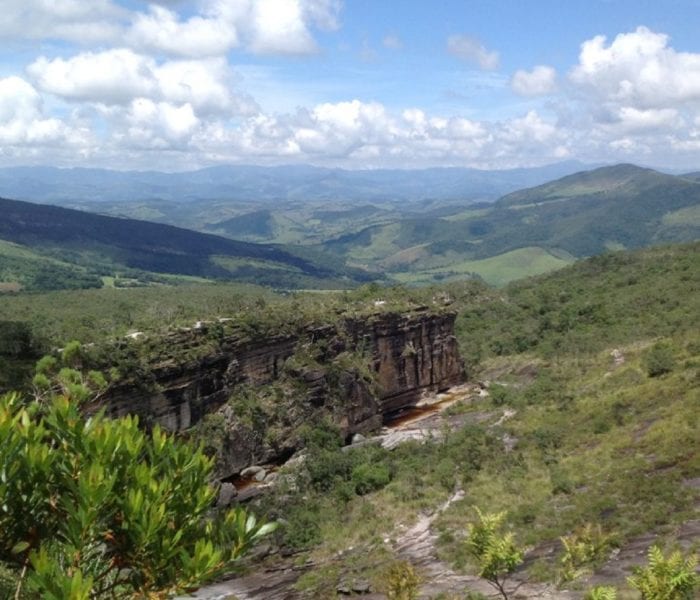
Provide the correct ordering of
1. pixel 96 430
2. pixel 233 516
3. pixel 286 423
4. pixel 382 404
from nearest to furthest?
pixel 96 430 → pixel 233 516 → pixel 286 423 → pixel 382 404

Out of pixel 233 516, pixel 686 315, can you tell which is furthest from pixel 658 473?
pixel 686 315

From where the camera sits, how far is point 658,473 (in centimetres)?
2995

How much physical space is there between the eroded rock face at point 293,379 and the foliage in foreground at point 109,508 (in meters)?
31.9

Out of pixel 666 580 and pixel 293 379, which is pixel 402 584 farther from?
pixel 293 379

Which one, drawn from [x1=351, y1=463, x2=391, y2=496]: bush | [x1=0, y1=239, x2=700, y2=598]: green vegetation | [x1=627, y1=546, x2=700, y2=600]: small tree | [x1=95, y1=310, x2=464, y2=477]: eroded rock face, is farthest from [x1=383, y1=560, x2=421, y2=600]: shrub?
[x1=95, y1=310, x2=464, y2=477]: eroded rock face

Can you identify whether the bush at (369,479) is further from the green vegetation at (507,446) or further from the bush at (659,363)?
the bush at (659,363)

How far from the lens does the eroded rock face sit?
141 ft

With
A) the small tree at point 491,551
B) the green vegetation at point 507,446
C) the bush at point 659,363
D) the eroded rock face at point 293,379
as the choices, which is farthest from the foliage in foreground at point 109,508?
the bush at point 659,363

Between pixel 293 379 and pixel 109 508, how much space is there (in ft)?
144

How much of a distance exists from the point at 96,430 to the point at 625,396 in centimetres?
4273

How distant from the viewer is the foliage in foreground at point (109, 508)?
7727mm

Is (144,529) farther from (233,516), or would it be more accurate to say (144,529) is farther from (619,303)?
(619,303)

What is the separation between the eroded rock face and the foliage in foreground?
3194 centimetres

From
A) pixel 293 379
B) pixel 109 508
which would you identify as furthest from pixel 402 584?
pixel 293 379
